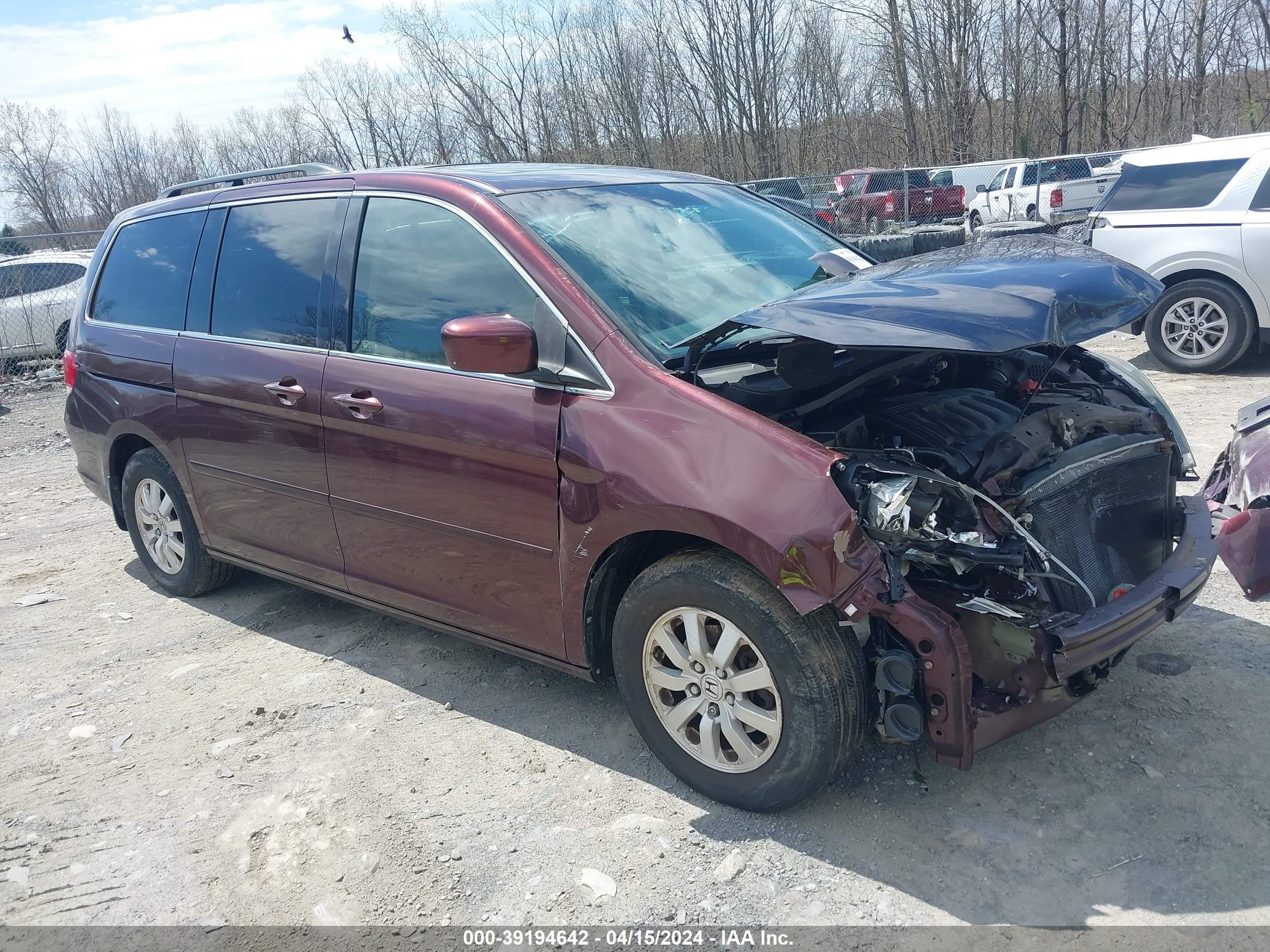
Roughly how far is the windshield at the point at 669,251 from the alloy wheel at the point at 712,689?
34.9 inches

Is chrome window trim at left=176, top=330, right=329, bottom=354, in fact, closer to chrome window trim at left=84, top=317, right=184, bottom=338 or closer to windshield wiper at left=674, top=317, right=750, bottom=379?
chrome window trim at left=84, top=317, right=184, bottom=338

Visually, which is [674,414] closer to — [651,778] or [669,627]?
[669,627]

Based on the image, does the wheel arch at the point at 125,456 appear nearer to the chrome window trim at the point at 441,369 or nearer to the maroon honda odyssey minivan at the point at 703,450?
the maroon honda odyssey minivan at the point at 703,450

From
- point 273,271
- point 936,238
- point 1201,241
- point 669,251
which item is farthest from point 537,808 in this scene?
point 936,238

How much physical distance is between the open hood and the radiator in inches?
18.2

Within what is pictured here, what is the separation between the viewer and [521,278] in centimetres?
335

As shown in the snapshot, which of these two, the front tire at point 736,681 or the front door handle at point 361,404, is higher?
the front door handle at point 361,404

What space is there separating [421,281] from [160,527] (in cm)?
252

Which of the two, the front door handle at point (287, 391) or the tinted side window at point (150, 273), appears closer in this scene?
the front door handle at point (287, 391)

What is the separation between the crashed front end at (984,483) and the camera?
265 cm

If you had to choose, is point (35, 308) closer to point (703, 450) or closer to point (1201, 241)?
point (703, 450)

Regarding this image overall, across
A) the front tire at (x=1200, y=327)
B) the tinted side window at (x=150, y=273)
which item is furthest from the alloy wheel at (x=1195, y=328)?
the tinted side window at (x=150, y=273)

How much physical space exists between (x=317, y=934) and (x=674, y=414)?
5.96 feet

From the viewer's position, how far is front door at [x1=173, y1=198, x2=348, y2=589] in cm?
398
